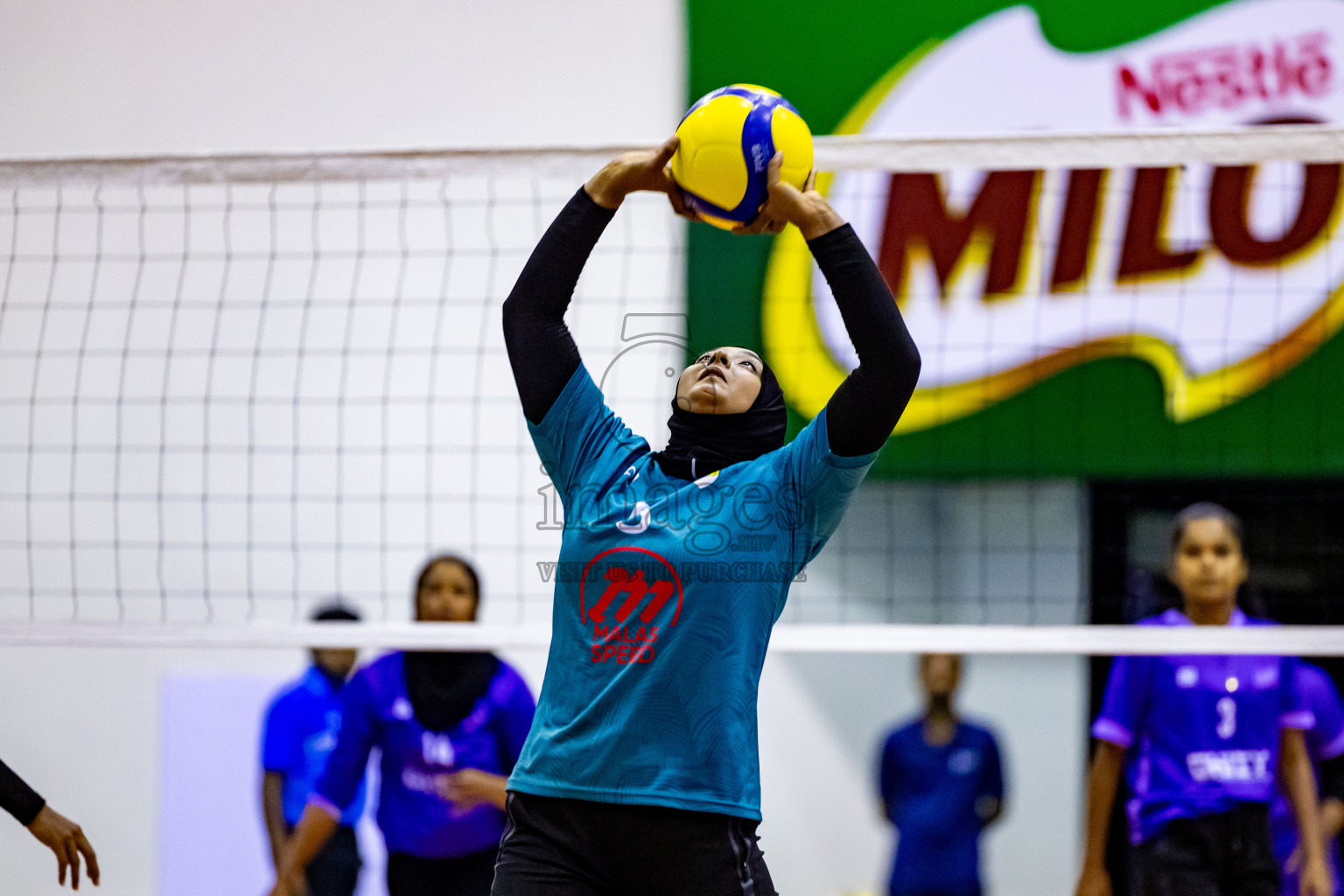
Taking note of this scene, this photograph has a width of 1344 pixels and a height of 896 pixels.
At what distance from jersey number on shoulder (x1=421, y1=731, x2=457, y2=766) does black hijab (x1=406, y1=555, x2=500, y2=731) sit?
0.03 m

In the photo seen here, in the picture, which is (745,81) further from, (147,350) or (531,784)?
(531,784)

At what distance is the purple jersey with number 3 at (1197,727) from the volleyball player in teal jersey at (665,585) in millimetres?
1897

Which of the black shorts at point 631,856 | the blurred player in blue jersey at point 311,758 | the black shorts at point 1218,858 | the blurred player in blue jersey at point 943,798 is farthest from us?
the blurred player in blue jersey at point 943,798

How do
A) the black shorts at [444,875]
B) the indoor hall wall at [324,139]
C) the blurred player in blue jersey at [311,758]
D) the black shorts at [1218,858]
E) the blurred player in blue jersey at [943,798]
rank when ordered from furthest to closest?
1. the indoor hall wall at [324,139]
2. the blurred player in blue jersey at [943,798]
3. the blurred player in blue jersey at [311,758]
4. the black shorts at [444,875]
5. the black shorts at [1218,858]

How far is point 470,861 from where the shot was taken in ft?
11.5

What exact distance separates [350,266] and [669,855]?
3975 millimetres

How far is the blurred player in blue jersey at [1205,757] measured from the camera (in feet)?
11.1

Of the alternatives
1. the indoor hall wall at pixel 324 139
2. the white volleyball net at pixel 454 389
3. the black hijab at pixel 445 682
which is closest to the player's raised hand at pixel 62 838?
the black hijab at pixel 445 682

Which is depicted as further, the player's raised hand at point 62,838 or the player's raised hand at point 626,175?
the player's raised hand at point 62,838

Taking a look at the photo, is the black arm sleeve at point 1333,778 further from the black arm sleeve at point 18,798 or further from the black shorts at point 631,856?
the black arm sleeve at point 18,798

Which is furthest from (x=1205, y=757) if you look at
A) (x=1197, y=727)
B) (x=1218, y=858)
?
(x=1218, y=858)

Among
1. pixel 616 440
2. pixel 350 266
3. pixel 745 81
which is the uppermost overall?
pixel 745 81

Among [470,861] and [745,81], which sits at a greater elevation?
[745,81]

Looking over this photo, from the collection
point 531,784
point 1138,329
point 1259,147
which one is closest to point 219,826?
point 531,784
